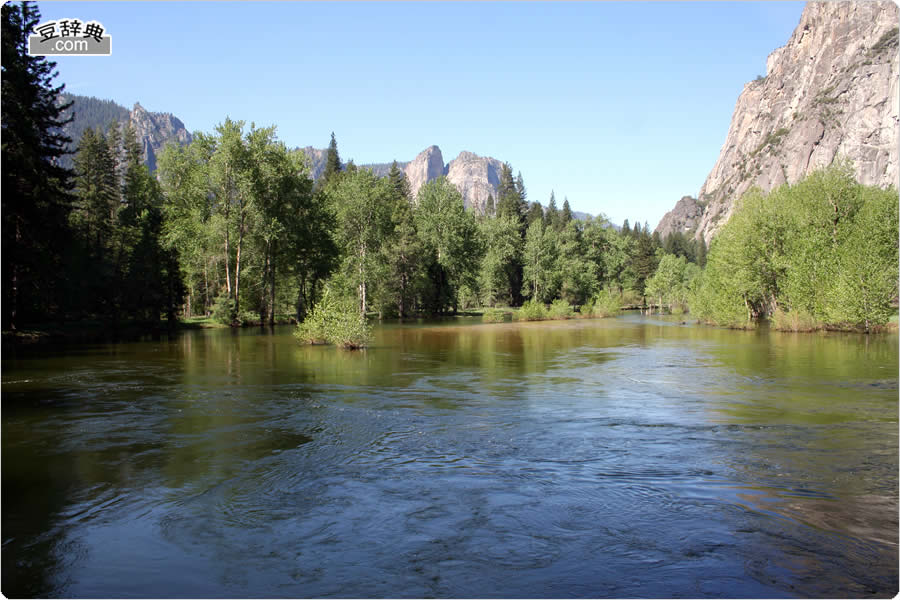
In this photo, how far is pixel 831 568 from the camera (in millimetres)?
6988

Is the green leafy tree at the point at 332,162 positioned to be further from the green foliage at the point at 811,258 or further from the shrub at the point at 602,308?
the green foliage at the point at 811,258

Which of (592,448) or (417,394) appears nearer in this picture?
(592,448)

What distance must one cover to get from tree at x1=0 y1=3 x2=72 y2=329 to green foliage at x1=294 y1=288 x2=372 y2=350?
49.5 feet

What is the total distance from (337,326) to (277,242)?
2787cm

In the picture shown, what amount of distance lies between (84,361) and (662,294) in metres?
84.2

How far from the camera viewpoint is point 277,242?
190ft

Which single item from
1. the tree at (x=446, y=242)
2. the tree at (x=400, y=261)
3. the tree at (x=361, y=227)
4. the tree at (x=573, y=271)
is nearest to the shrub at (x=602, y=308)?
the tree at (x=573, y=271)

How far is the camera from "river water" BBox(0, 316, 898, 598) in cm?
688

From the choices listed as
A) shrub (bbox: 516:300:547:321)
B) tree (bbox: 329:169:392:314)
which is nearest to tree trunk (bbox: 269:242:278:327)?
tree (bbox: 329:169:392:314)

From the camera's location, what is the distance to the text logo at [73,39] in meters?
14.8

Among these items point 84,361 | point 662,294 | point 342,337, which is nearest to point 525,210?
point 662,294

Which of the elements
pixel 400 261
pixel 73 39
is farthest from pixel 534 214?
pixel 73 39

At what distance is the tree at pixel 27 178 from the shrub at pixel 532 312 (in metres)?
45.7

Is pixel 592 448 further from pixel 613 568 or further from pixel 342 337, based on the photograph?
pixel 342 337
